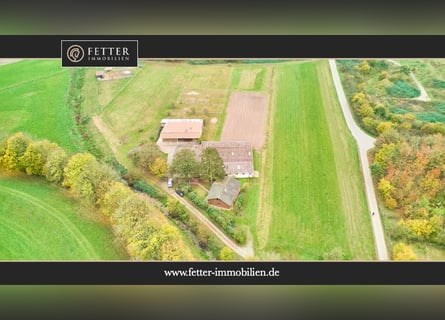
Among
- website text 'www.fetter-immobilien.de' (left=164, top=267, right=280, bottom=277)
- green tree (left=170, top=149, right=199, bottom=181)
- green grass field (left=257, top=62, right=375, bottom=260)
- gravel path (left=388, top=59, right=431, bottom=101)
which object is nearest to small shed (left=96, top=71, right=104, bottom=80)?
green tree (left=170, top=149, right=199, bottom=181)

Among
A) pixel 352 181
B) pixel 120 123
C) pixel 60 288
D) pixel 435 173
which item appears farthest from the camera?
pixel 120 123

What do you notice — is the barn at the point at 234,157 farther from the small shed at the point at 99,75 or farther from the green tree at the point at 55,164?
the green tree at the point at 55,164

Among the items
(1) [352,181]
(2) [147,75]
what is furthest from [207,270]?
(2) [147,75]

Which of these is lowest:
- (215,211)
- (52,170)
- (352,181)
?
(215,211)

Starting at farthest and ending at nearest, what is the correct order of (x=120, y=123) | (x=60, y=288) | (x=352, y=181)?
(x=120, y=123) < (x=352, y=181) < (x=60, y=288)

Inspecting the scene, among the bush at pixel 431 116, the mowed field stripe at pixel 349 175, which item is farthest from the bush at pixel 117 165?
the bush at pixel 431 116

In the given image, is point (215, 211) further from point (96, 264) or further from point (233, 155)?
point (96, 264)
